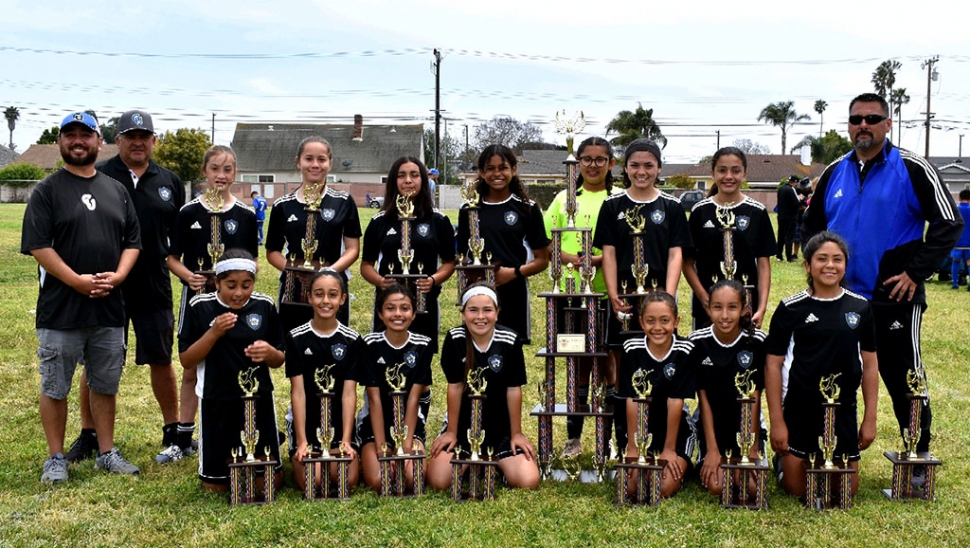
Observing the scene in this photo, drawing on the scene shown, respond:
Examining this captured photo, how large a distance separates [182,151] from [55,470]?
4926 cm

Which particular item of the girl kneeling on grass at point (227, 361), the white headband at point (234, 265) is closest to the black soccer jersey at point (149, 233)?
the girl kneeling on grass at point (227, 361)

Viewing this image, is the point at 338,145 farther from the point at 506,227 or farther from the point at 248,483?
the point at 248,483

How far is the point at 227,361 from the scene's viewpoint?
205 inches

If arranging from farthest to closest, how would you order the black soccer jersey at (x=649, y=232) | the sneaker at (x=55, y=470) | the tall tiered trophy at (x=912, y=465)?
the black soccer jersey at (x=649, y=232)
the sneaker at (x=55, y=470)
the tall tiered trophy at (x=912, y=465)

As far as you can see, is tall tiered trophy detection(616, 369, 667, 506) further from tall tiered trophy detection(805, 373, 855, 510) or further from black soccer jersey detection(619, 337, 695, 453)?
tall tiered trophy detection(805, 373, 855, 510)

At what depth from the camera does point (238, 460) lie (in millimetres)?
5141

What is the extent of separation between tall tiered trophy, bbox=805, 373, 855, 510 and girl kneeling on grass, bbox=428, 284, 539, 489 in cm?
159

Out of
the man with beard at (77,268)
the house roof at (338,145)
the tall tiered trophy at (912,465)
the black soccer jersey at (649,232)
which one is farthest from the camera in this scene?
the house roof at (338,145)

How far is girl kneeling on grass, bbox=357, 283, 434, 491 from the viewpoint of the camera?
5309 millimetres

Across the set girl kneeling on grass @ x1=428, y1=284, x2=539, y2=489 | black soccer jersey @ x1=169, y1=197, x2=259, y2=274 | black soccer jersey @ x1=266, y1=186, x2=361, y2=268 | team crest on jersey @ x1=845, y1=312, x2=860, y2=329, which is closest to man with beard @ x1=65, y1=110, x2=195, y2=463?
black soccer jersey @ x1=169, y1=197, x2=259, y2=274

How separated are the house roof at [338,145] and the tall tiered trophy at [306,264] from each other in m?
65.4

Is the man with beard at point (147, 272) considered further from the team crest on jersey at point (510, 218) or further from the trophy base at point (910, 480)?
the trophy base at point (910, 480)

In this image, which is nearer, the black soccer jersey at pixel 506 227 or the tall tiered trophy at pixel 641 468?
the tall tiered trophy at pixel 641 468

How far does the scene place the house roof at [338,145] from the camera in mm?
71250
